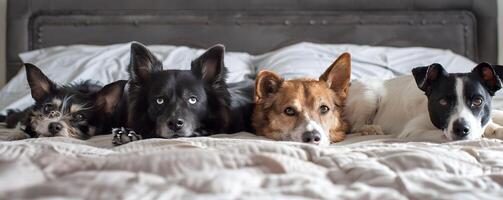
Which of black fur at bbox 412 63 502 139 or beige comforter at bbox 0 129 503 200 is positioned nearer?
beige comforter at bbox 0 129 503 200

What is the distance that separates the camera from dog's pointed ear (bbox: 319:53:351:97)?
8.04 ft

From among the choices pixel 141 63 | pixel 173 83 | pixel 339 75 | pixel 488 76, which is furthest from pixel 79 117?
pixel 488 76

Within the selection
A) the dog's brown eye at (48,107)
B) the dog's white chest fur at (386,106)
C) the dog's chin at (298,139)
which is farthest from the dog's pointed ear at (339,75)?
the dog's brown eye at (48,107)

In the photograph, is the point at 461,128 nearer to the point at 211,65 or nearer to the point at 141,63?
the point at 211,65

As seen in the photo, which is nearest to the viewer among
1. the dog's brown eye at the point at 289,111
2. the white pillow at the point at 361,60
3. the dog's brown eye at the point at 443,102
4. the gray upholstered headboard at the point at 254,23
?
the dog's brown eye at the point at 443,102

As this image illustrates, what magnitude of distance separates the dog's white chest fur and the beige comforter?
82 cm

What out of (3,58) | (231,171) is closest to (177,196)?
(231,171)

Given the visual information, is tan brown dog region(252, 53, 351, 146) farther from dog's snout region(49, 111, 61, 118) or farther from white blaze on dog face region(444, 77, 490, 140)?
dog's snout region(49, 111, 61, 118)

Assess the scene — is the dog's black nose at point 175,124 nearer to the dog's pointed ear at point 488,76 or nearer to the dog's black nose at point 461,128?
the dog's black nose at point 461,128

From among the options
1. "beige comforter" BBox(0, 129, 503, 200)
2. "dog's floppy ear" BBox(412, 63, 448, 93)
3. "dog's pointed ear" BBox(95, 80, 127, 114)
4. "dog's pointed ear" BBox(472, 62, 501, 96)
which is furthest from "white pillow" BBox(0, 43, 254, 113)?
"beige comforter" BBox(0, 129, 503, 200)

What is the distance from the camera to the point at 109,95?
97.3 inches

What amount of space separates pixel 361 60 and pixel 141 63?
64.2 inches

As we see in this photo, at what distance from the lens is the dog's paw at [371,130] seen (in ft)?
8.08

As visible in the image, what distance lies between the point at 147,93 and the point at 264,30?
1.77 meters
